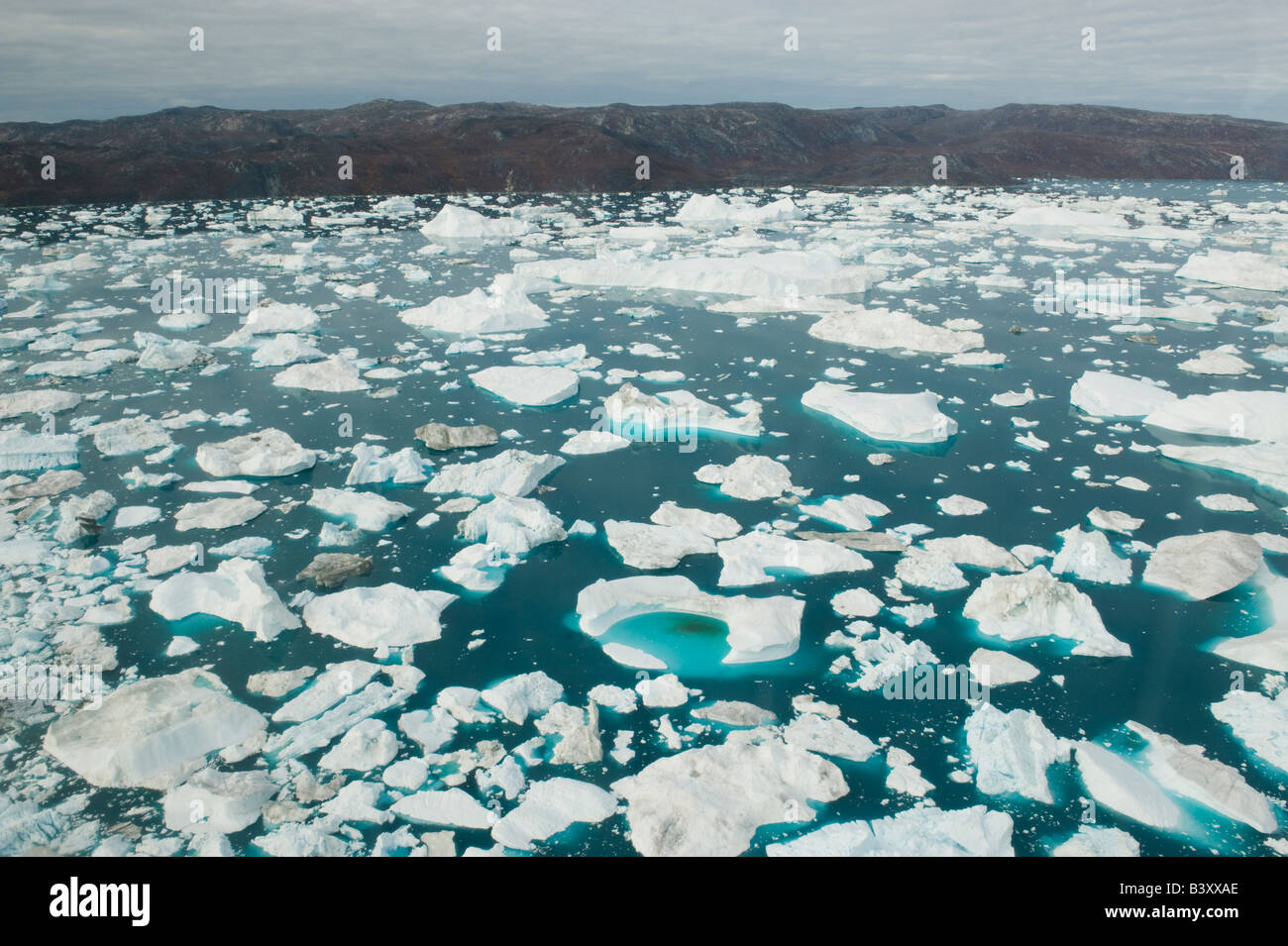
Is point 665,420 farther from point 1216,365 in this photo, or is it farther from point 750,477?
point 1216,365

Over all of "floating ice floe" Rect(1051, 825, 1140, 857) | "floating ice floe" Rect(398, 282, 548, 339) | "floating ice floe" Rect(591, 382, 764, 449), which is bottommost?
"floating ice floe" Rect(1051, 825, 1140, 857)

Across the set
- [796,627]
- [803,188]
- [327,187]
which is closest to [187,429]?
[796,627]

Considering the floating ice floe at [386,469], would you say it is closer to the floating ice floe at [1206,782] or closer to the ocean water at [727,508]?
the ocean water at [727,508]

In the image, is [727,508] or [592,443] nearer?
[727,508]

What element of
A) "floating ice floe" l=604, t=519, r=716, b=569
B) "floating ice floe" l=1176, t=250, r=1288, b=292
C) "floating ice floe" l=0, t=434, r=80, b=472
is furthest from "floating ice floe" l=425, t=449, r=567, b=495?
"floating ice floe" l=1176, t=250, r=1288, b=292

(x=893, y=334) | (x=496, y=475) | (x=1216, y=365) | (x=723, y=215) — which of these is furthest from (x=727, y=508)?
(x=723, y=215)

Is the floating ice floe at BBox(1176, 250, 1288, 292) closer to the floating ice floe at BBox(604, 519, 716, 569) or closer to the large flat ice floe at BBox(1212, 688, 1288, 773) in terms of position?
the large flat ice floe at BBox(1212, 688, 1288, 773)

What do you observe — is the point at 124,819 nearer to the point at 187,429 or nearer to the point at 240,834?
the point at 240,834
